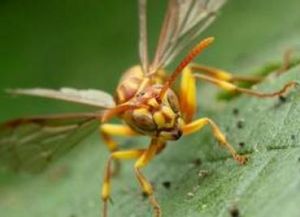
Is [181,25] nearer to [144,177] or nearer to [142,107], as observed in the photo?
[142,107]

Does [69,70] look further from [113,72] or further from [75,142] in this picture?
[75,142]

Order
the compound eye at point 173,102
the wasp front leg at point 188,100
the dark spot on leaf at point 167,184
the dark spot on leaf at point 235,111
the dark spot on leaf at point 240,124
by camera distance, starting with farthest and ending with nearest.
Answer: the dark spot on leaf at point 235,111 → the dark spot on leaf at point 167,184 → the dark spot on leaf at point 240,124 → the wasp front leg at point 188,100 → the compound eye at point 173,102

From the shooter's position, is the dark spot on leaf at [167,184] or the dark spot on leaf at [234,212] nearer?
the dark spot on leaf at [234,212]

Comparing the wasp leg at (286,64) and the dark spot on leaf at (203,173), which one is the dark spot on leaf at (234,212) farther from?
the wasp leg at (286,64)

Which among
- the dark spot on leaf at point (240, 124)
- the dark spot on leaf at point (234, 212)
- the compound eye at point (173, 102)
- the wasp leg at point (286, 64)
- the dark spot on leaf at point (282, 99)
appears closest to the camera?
the dark spot on leaf at point (234, 212)

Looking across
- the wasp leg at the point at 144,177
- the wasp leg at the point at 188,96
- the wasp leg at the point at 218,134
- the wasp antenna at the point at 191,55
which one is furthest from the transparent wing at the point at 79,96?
the wasp antenna at the point at 191,55

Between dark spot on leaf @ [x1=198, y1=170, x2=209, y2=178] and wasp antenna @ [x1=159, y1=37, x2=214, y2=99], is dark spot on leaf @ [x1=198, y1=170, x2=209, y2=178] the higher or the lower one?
the lower one

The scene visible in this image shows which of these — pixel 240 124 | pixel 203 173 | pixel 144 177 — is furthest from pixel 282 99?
pixel 144 177

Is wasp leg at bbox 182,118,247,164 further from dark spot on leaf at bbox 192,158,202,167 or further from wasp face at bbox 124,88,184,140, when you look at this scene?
dark spot on leaf at bbox 192,158,202,167

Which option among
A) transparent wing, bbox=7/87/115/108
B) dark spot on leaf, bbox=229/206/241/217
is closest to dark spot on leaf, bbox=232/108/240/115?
transparent wing, bbox=7/87/115/108
